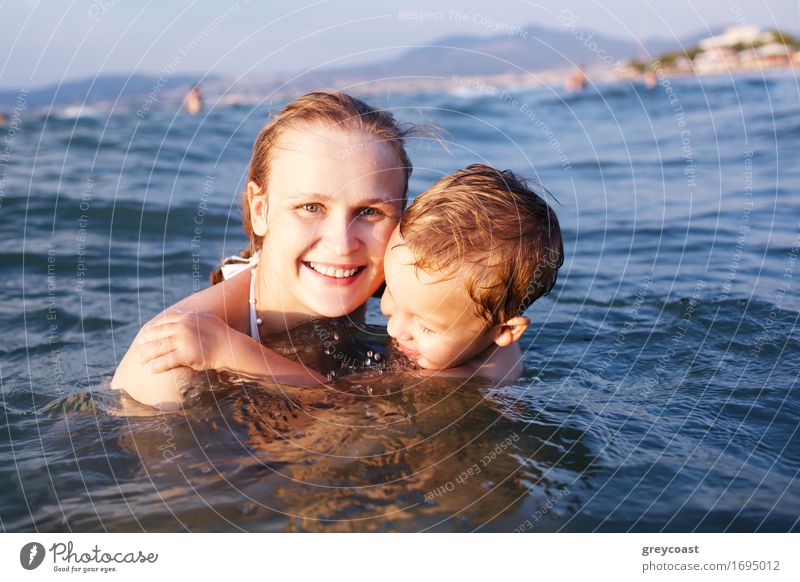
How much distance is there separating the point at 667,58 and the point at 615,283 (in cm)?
3350

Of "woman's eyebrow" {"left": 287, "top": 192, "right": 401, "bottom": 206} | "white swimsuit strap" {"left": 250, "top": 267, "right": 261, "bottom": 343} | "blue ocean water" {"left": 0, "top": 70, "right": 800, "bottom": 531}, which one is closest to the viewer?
"blue ocean water" {"left": 0, "top": 70, "right": 800, "bottom": 531}

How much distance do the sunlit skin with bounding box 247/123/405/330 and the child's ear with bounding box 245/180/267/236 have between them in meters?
0.04

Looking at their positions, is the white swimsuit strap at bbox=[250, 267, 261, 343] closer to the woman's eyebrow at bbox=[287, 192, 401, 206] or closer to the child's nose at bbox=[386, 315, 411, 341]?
the woman's eyebrow at bbox=[287, 192, 401, 206]

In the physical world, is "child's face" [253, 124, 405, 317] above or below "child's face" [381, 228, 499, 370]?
above

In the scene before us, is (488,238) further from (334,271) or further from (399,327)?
(334,271)

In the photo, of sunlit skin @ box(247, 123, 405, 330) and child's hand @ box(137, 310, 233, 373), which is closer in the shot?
child's hand @ box(137, 310, 233, 373)

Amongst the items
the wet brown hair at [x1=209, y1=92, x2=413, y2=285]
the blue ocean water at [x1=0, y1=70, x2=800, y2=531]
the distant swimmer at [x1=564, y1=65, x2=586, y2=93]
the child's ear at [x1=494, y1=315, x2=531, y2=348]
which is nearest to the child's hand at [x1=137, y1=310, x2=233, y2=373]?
the blue ocean water at [x1=0, y1=70, x2=800, y2=531]

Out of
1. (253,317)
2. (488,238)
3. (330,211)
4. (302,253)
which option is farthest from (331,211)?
(253,317)

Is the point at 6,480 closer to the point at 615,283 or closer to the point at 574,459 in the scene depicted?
the point at 574,459

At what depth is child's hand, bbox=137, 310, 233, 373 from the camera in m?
3.04

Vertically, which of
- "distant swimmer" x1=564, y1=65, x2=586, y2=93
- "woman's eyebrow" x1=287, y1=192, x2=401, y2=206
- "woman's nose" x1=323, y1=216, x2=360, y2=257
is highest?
"distant swimmer" x1=564, y1=65, x2=586, y2=93
